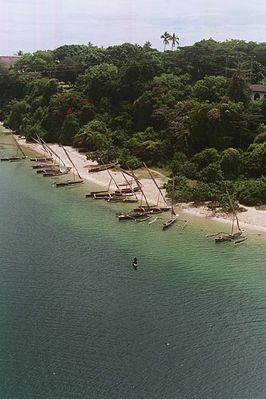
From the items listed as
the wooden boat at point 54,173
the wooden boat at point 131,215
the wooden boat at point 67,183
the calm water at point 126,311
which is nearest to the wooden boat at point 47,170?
the wooden boat at point 54,173

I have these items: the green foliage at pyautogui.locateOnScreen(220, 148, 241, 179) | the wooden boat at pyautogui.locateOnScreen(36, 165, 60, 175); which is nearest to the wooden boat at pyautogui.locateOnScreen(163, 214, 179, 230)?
the green foliage at pyautogui.locateOnScreen(220, 148, 241, 179)

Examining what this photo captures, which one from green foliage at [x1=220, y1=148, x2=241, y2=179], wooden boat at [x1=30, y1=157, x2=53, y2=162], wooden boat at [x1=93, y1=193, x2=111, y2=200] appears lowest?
wooden boat at [x1=93, y1=193, x2=111, y2=200]

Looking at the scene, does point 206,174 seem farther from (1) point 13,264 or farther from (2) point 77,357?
(2) point 77,357

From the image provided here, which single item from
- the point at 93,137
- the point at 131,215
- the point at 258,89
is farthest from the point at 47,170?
the point at 258,89

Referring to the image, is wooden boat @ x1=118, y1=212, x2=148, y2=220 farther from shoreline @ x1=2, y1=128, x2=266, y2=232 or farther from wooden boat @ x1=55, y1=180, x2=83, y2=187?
wooden boat @ x1=55, y1=180, x2=83, y2=187

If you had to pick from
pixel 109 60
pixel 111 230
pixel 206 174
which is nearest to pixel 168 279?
pixel 111 230

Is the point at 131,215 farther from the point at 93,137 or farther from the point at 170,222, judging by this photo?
the point at 93,137
